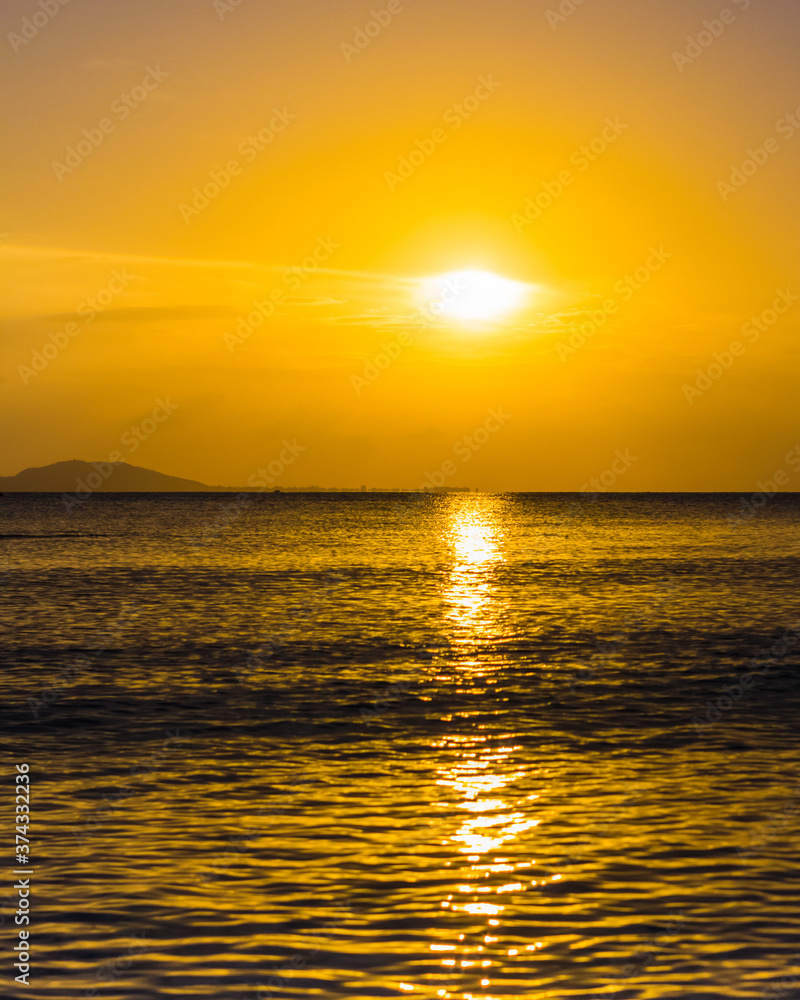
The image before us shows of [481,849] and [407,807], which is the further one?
[407,807]

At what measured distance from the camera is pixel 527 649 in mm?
32188

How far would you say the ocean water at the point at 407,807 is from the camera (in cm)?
933

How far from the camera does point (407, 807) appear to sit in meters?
14.3

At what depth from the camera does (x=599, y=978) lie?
8.88 m

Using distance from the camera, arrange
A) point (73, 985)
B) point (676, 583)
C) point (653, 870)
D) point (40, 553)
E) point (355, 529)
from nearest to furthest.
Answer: point (73, 985) → point (653, 870) → point (676, 583) → point (40, 553) → point (355, 529)

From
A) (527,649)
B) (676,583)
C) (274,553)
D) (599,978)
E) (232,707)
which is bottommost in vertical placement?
(599,978)

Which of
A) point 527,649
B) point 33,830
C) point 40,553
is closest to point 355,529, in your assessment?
point 40,553

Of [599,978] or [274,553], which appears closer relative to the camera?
[599,978]

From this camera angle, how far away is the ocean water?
9.33 meters

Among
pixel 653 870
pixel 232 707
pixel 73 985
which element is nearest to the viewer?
pixel 73 985

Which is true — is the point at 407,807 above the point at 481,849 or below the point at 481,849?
above

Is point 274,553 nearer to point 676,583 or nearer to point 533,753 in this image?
point 676,583

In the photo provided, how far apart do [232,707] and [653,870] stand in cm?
1254

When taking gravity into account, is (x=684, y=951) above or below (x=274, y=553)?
below
